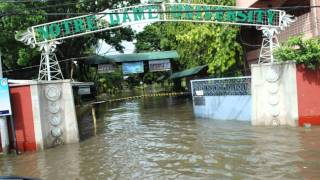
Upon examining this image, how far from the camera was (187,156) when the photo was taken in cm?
1245

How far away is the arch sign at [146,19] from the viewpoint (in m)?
17.2

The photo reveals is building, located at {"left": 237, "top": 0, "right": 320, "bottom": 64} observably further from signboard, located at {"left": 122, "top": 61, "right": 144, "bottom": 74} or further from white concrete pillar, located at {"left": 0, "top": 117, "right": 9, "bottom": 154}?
signboard, located at {"left": 122, "top": 61, "right": 144, "bottom": 74}

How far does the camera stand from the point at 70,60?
3306cm

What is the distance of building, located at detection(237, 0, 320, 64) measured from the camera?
1797 cm

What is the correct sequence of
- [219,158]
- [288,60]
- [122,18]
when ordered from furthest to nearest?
[122,18] → [288,60] → [219,158]

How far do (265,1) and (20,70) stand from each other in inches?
709

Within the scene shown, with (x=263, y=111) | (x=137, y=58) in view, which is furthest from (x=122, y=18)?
(x=137, y=58)

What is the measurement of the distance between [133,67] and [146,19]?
65.8 ft

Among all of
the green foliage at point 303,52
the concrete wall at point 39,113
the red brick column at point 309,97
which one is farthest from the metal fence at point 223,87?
the concrete wall at point 39,113

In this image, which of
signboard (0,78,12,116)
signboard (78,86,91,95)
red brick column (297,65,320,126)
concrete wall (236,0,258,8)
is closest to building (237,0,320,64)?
concrete wall (236,0,258,8)

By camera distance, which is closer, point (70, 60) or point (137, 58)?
point (70, 60)

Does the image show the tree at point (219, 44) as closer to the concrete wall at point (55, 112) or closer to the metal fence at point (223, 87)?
the metal fence at point (223, 87)

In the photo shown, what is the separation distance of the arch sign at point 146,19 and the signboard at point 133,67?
1921cm

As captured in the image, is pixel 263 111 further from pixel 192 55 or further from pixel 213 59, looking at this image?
pixel 192 55
